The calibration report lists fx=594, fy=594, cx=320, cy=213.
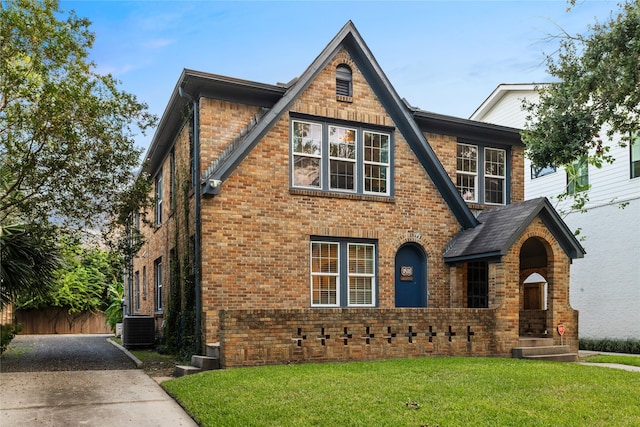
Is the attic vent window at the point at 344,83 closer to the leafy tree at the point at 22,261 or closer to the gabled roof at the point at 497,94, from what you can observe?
the leafy tree at the point at 22,261

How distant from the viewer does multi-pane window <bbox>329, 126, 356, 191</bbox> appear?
1524 centimetres

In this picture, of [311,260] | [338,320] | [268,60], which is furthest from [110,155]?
[338,320]

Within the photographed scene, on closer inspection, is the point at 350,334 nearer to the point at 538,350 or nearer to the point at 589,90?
the point at 538,350

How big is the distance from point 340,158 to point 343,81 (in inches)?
81.0

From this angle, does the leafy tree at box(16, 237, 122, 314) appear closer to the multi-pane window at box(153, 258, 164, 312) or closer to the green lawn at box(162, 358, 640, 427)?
the multi-pane window at box(153, 258, 164, 312)

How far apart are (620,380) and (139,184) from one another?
11782mm

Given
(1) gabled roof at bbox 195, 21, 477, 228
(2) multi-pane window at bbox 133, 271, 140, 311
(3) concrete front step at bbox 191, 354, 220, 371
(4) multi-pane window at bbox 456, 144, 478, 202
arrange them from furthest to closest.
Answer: (2) multi-pane window at bbox 133, 271, 140, 311 < (4) multi-pane window at bbox 456, 144, 478, 202 < (1) gabled roof at bbox 195, 21, 477, 228 < (3) concrete front step at bbox 191, 354, 220, 371

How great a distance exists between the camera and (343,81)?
15.6m

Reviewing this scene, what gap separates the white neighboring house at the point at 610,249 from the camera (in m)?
19.0

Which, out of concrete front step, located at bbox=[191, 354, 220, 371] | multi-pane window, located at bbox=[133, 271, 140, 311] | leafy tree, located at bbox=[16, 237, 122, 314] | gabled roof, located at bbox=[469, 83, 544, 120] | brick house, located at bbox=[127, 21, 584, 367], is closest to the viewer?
concrete front step, located at bbox=[191, 354, 220, 371]

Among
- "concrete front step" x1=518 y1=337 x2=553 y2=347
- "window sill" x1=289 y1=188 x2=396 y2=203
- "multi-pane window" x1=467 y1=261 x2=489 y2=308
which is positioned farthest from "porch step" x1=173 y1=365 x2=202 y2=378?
"multi-pane window" x1=467 y1=261 x2=489 y2=308

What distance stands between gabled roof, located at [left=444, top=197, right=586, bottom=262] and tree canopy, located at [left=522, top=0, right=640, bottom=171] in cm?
313

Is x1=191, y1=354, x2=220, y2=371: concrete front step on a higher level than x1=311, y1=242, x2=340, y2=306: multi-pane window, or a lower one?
lower

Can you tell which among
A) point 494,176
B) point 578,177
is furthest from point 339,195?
point 578,177
